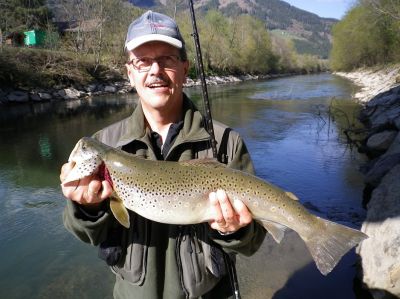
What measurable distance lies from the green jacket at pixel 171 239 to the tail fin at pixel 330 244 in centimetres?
36

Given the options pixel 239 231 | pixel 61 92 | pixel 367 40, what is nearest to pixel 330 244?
pixel 239 231

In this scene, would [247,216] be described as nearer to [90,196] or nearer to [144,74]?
[90,196]

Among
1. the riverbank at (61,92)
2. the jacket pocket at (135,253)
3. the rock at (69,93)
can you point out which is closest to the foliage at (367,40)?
the riverbank at (61,92)

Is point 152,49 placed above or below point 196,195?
above

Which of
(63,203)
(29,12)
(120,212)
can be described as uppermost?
(29,12)

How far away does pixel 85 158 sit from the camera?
237 cm

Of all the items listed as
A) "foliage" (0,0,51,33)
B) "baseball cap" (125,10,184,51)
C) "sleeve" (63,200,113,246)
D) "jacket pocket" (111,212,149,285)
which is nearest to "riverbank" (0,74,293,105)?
"foliage" (0,0,51,33)

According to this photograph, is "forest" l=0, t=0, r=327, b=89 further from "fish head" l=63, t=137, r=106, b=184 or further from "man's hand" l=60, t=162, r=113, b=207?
"man's hand" l=60, t=162, r=113, b=207

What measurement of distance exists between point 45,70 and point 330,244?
109 ft

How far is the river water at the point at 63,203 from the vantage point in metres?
5.34

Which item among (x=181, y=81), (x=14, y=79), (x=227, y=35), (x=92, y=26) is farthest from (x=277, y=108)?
(x=227, y=35)

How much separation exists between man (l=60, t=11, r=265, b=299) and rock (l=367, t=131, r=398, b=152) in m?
9.57

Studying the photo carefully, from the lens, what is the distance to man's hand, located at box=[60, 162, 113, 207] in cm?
222

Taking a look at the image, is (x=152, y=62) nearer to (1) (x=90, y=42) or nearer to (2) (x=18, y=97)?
(2) (x=18, y=97)
